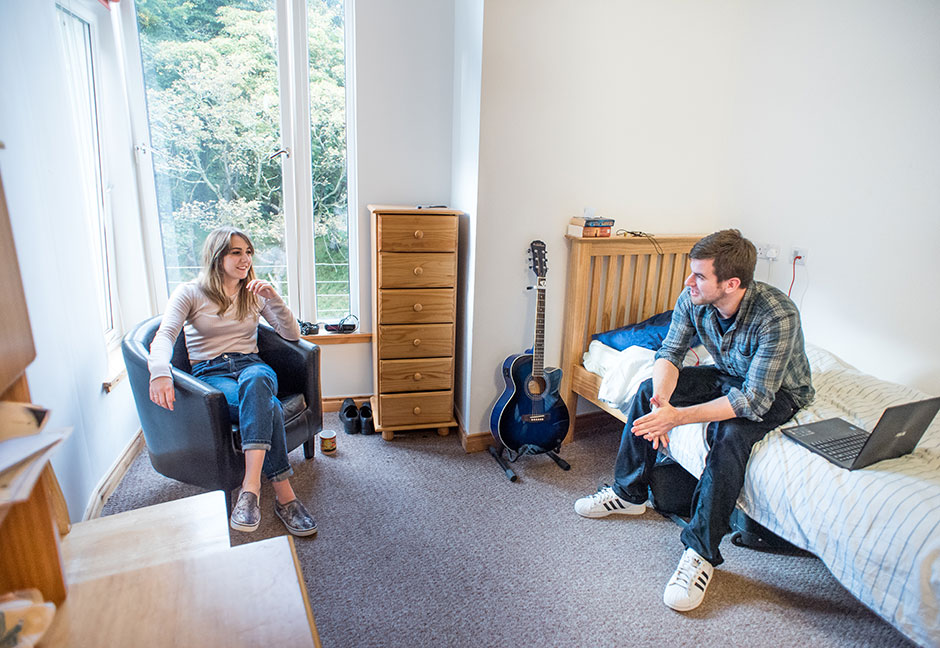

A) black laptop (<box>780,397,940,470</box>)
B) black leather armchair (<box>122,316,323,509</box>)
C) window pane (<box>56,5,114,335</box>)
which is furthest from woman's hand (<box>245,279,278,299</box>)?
black laptop (<box>780,397,940,470</box>)

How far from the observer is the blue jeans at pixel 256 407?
6.48ft

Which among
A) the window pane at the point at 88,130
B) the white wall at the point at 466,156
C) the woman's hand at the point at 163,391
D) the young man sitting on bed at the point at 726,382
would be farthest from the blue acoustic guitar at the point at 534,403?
the window pane at the point at 88,130

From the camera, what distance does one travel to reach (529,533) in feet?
6.81

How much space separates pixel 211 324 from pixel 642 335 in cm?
192

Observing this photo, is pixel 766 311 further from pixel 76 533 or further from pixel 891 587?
pixel 76 533

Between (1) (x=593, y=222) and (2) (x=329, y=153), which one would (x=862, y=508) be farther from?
(2) (x=329, y=153)

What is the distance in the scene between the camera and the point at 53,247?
5.95 feet

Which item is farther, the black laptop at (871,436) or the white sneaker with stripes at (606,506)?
the white sneaker with stripes at (606,506)

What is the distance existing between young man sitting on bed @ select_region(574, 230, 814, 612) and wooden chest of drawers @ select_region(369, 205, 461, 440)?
1043mm

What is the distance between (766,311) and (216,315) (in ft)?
6.91

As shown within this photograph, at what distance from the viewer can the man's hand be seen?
190 cm

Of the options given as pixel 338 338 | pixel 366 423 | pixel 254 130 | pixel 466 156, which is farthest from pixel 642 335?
pixel 254 130

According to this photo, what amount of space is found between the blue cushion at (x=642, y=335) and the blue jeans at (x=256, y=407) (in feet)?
5.02

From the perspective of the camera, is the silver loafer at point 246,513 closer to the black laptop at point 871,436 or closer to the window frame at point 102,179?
the window frame at point 102,179
